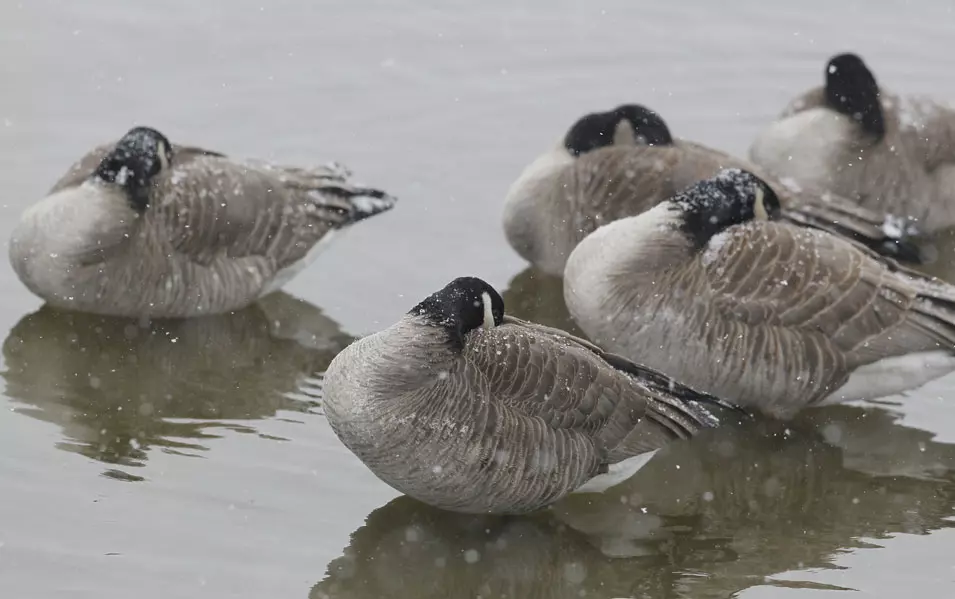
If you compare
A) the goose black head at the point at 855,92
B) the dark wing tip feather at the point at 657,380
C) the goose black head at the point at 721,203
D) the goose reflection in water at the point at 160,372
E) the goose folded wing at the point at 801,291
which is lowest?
the goose reflection in water at the point at 160,372

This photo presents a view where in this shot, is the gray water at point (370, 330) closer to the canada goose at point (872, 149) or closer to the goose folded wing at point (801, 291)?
the goose folded wing at point (801, 291)

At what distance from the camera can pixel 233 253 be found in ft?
28.6

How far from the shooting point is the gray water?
6.57m

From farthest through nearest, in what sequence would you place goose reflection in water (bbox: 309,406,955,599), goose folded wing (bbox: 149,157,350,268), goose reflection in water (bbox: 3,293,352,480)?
goose folded wing (bbox: 149,157,350,268) < goose reflection in water (bbox: 3,293,352,480) < goose reflection in water (bbox: 309,406,955,599)

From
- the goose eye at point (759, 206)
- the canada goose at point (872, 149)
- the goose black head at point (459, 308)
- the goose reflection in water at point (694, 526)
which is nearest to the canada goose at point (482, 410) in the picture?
the goose black head at point (459, 308)

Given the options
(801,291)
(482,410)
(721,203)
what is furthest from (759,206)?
(482,410)

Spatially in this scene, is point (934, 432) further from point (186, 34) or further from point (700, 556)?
point (186, 34)

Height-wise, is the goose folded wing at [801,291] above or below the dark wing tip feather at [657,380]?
above

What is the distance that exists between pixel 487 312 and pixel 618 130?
3.51m

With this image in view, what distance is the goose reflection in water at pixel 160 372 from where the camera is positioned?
7500 mm

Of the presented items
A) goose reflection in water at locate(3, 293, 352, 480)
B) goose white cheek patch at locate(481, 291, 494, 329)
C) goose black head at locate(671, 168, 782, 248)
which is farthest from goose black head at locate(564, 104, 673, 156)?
goose white cheek patch at locate(481, 291, 494, 329)

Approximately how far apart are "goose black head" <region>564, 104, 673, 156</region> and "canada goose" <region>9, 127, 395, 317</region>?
177 centimetres

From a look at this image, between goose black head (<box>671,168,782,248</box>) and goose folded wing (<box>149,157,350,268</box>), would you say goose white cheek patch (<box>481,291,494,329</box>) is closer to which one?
goose black head (<box>671,168,782,248</box>)

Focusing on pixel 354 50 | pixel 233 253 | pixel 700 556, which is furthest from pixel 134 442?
pixel 354 50
